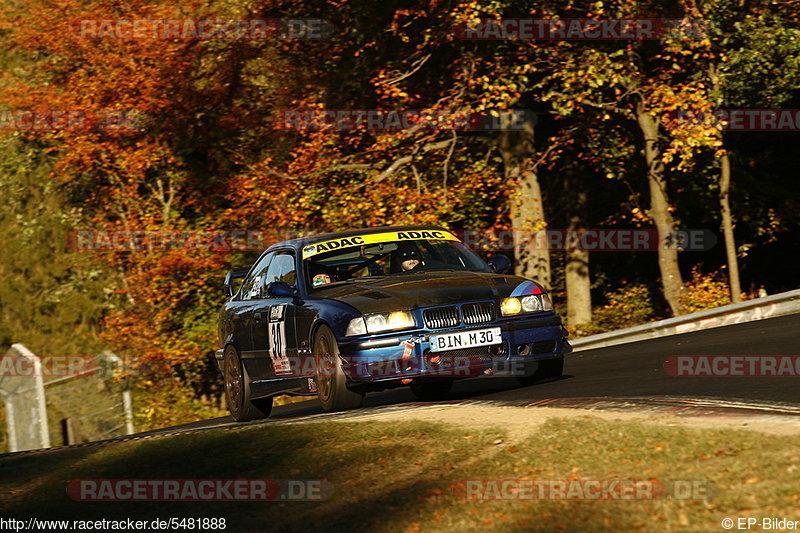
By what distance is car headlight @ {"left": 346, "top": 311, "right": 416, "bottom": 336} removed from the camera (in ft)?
31.6

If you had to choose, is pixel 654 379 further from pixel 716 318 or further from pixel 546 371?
pixel 716 318

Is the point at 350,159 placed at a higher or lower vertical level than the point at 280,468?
higher

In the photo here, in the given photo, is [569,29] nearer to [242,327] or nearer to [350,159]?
[350,159]

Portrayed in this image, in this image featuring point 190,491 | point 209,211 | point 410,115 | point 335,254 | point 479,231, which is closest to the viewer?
point 190,491

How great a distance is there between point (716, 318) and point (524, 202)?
866cm

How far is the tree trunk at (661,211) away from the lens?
22.6 metres

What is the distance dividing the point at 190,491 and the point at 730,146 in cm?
2155

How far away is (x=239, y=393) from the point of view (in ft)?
40.1

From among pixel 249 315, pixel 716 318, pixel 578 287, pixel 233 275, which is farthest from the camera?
pixel 578 287

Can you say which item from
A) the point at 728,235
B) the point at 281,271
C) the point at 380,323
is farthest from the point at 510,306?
the point at 728,235

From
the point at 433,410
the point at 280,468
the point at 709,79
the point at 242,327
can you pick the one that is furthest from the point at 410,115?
the point at 280,468

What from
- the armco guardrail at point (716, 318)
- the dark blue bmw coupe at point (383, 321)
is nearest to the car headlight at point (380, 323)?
the dark blue bmw coupe at point (383, 321)

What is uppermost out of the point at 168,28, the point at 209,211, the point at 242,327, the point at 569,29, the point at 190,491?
the point at 168,28

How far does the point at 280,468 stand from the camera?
7.57 meters
